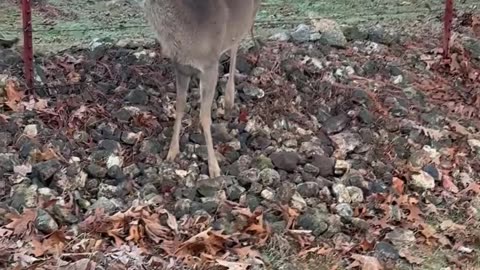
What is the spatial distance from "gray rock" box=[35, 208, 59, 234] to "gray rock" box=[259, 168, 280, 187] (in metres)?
1.37

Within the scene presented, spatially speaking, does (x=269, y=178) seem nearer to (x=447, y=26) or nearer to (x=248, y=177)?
(x=248, y=177)

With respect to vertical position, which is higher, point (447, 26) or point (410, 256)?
point (447, 26)

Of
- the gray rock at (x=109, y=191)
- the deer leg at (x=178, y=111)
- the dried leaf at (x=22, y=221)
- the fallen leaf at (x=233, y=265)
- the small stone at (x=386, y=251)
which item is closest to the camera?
the fallen leaf at (x=233, y=265)

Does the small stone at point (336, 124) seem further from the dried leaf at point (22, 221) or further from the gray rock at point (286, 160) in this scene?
the dried leaf at point (22, 221)

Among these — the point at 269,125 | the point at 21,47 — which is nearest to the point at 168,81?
the point at 269,125

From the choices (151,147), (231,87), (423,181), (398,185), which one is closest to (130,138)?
(151,147)

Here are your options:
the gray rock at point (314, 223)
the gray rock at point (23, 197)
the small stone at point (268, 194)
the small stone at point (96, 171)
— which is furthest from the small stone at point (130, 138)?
the gray rock at point (314, 223)

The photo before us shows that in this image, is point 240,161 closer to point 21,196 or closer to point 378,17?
point 21,196

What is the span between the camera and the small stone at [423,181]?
6121 millimetres

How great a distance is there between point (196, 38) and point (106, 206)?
1.16 m

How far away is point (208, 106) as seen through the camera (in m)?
5.91

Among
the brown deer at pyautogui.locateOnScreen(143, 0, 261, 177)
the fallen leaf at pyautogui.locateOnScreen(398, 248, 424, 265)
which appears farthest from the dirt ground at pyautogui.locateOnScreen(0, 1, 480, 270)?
the brown deer at pyautogui.locateOnScreen(143, 0, 261, 177)

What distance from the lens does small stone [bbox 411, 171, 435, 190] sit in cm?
612

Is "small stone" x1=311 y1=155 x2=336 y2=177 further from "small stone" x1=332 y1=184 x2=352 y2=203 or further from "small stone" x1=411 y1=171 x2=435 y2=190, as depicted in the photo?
"small stone" x1=411 y1=171 x2=435 y2=190
